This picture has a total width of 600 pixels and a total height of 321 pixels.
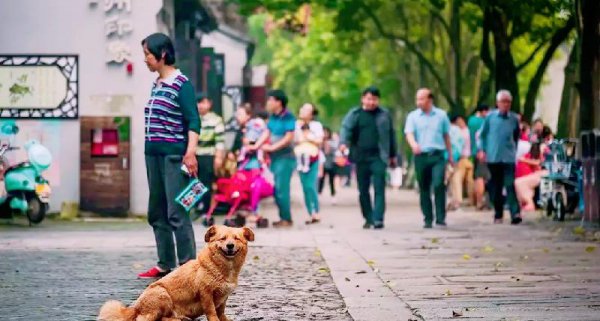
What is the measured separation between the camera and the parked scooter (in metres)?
20.5

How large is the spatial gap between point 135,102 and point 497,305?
549 inches

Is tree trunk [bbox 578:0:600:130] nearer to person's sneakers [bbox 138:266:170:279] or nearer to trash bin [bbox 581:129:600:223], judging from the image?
trash bin [bbox 581:129:600:223]

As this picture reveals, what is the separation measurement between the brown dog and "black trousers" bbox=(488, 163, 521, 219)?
1284 cm

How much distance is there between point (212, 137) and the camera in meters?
22.7

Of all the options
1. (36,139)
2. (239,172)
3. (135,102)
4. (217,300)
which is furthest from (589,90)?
(217,300)

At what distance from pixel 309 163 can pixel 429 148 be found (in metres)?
2.65

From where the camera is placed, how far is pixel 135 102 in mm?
23000

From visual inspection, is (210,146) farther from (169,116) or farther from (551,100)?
(551,100)

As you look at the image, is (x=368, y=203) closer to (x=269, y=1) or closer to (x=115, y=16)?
(x=115, y=16)

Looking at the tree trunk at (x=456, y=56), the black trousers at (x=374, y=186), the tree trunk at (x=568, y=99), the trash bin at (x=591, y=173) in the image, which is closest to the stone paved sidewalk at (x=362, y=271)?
the black trousers at (x=374, y=186)

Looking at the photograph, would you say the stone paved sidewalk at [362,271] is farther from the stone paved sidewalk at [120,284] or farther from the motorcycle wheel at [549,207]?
the motorcycle wheel at [549,207]

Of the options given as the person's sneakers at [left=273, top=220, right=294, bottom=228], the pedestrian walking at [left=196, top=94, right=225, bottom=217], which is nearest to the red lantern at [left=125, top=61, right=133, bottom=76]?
the pedestrian walking at [left=196, top=94, right=225, bottom=217]

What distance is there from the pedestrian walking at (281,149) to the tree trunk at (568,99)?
886cm

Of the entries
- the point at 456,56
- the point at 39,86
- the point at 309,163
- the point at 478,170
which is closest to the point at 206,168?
the point at 309,163
